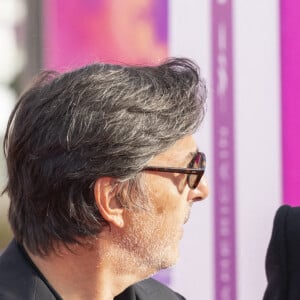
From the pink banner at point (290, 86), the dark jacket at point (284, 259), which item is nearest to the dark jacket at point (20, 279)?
the dark jacket at point (284, 259)

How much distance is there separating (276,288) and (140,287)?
35 cm

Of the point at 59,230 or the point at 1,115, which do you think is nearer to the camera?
the point at 59,230

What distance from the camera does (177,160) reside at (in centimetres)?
204

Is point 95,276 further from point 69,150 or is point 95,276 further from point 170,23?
point 170,23

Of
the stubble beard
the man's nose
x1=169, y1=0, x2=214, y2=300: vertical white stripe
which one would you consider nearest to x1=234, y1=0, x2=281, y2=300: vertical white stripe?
x1=169, y1=0, x2=214, y2=300: vertical white stripe

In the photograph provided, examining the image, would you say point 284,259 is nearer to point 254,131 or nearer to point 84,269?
point 84,269

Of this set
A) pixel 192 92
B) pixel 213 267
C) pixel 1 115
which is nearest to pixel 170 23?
pixel 1 115

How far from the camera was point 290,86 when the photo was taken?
3.22 meters

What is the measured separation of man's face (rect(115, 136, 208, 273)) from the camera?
79.0 inches

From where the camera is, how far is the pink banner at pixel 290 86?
3215 mm

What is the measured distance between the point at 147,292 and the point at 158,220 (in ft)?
0.91

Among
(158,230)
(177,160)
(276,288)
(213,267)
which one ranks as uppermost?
(177,160)

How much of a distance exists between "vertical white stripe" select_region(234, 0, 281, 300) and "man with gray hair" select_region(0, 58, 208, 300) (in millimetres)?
1163

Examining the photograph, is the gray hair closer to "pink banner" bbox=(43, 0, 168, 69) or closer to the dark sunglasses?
the dark sunglasses
